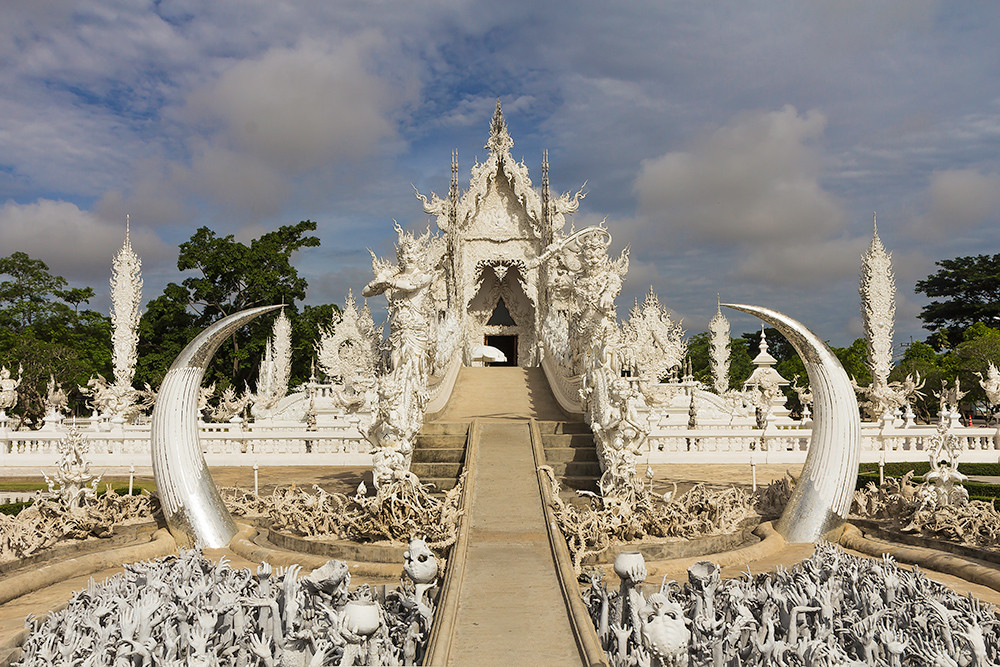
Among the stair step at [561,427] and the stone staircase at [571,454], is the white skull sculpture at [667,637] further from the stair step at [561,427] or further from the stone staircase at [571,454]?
the stair step at [561,427]

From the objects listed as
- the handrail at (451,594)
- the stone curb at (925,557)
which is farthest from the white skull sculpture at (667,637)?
the stone curb at (925,557)

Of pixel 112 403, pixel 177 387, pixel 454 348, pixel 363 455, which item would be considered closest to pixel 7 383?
pixel 112 403

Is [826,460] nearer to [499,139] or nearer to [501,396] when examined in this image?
[501,396]

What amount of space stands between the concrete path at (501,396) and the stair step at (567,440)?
5.39ft

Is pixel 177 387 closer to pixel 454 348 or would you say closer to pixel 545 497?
pixel 545 497

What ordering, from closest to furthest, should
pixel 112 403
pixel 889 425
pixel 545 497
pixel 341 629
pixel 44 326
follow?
1. pixel 341 629
2. pixel 545 497
3. pixel 889 425
4. pixel 112 403
5. pixel 44 326

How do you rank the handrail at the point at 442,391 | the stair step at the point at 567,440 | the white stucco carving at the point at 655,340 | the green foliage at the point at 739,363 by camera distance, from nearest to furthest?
1. the stair step at the point at 567,440
2. the handrail at the point at 442,391
3. the white stucco carving at the point at 655,340
4. the green foliage at the point at 739,363

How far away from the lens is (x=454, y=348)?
45.6 feet

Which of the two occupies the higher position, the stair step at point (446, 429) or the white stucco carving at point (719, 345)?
the white stucco carving at point (719, 345)

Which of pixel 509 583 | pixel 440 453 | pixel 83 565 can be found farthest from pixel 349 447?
pixel 509 583

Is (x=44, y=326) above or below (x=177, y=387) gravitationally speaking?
above

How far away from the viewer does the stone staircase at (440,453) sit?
820cm

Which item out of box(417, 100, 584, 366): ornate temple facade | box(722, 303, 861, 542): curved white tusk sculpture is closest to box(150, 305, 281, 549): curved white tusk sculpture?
box(722, 303, 861, 542): curved white tusk sculpture

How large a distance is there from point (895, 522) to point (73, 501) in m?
8.50
